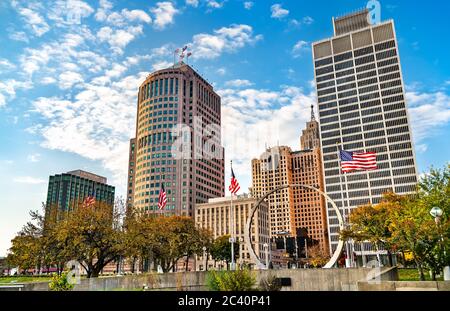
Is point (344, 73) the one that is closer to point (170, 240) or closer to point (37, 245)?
point (170, 240)

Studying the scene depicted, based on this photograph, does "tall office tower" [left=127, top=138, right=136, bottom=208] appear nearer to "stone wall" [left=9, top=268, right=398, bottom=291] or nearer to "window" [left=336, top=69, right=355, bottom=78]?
"window" [left=336, top=69, right=355, bottom=78]

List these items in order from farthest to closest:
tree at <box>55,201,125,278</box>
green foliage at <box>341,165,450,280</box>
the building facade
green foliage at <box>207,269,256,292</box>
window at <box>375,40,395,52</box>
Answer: window at <box>375,40,395,52</box> → the building facade → tree at <box>55,201,125,278</box> → green foliage at <box>341,165,450,280</box> → green foliage at <box>207,269,256,292</box>

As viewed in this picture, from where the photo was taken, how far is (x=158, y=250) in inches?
2120

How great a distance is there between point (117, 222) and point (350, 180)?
11153cm

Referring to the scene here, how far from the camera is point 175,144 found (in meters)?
144

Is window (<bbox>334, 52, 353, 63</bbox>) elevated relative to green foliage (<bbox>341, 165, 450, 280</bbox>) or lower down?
elevated

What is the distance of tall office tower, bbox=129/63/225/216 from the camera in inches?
5551

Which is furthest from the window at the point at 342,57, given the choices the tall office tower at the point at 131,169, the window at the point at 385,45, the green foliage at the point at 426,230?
the green foliage at the point at 426,230

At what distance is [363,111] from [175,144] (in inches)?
2935

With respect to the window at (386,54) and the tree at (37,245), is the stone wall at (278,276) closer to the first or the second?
the tree at (37,245)

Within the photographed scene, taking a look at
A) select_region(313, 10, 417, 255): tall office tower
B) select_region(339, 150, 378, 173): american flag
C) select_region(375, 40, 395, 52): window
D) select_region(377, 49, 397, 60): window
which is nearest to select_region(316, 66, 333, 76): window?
select_region(313, 10, 417, 255): tall office tower

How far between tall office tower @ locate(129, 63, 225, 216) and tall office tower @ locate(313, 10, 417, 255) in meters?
49.2

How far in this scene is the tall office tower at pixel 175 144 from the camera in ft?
463
